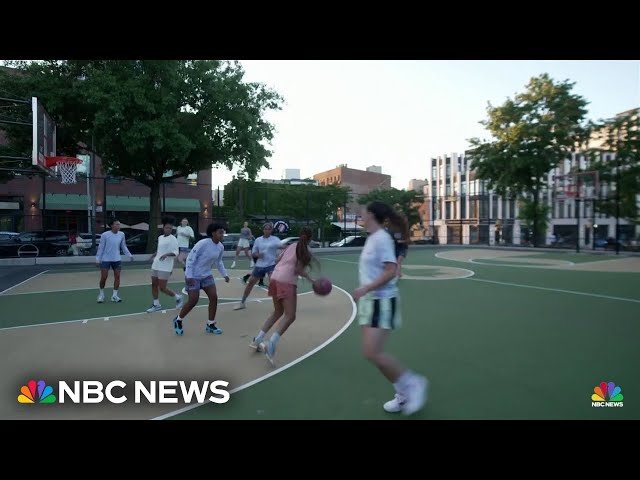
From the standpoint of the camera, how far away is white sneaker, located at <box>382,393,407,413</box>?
414 centimetres

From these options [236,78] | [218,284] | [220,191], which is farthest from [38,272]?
[236,78]

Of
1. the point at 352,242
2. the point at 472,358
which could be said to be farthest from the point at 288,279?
the point at 352,242

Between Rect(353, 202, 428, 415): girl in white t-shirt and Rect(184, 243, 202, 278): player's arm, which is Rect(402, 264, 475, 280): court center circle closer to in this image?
Rect(184, 243, 202, 278): player's arm

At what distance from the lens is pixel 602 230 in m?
49.1

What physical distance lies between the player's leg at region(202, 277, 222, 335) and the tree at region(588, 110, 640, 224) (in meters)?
31.2

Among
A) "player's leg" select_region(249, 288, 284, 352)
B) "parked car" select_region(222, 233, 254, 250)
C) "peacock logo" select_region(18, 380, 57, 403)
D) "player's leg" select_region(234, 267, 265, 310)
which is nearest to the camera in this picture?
"peacock logo" select_region(18, 380, 57, 403)

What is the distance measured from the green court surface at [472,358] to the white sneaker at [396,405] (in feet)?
0.27

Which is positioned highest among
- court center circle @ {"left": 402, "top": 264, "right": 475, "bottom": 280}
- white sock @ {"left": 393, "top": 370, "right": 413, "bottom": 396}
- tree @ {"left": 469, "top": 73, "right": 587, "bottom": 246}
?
tree @ {"left": 469, "top": 73, "right": 587, "bottom": 246}

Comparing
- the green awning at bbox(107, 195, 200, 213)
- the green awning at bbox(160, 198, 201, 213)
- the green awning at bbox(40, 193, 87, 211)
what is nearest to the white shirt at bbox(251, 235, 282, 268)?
the green awning at bbox(40, 193, 87, 211)

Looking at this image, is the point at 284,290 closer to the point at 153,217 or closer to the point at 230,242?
the point at 153,217

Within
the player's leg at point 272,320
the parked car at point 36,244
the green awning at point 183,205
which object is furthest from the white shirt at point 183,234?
the green awning at point 183,205

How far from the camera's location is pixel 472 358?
19.1 ft

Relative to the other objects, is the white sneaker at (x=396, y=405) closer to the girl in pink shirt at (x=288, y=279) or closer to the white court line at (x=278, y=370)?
the white court line at (x=278, y=370)

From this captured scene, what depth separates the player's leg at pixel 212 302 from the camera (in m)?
6.78
